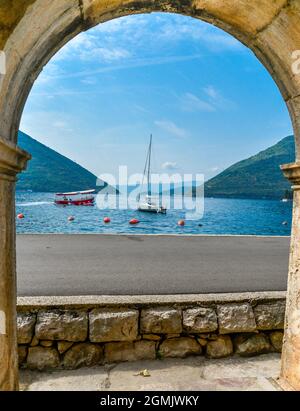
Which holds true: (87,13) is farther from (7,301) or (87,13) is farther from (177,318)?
(177,318)

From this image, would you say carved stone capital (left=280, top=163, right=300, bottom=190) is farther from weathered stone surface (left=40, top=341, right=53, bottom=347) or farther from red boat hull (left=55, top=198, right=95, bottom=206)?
red boat hull (left=55, top=198, right=95, bottom=206)

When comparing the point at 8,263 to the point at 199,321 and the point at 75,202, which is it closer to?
the point at 199,321

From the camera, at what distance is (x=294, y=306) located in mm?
3117

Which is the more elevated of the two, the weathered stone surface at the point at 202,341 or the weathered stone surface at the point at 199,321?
the weathered stone surface at the point at 199,321

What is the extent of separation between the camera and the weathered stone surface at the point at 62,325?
12.1 feet

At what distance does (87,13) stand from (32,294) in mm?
3548

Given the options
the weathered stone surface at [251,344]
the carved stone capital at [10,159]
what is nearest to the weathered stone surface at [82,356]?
the weathered stone surface at [251,344]

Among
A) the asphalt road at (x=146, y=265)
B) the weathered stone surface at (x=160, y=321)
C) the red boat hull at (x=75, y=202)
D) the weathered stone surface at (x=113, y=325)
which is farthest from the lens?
the red boat hull at (x=75, y=202)

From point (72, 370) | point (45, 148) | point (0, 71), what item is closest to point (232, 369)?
point (72, 370)

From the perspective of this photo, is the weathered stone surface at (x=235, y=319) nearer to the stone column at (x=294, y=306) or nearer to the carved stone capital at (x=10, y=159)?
the stone column at (x=294, y=306)

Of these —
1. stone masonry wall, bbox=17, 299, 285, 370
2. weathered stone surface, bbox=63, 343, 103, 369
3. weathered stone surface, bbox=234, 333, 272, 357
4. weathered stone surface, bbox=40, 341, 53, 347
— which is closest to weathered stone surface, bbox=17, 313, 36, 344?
stone masonry wall, bbox=17, 299, 285, 370

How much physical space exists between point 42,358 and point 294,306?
261 cm

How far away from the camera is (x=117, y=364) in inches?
149

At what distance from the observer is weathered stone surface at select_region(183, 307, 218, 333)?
391cm
